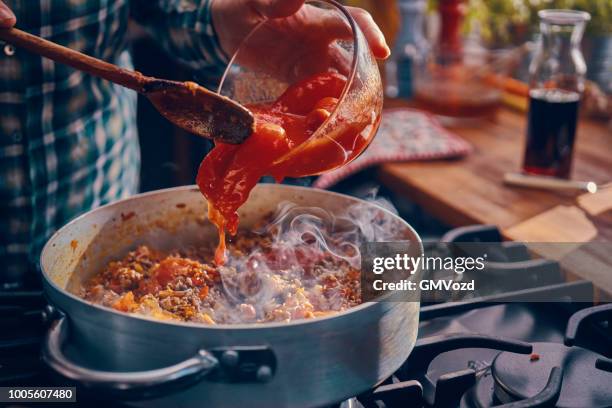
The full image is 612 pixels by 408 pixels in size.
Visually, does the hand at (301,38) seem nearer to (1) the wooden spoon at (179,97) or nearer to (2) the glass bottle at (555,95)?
(1) the wooden spoon at (179,97)

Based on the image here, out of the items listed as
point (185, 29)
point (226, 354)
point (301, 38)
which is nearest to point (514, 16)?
point (185, 29)

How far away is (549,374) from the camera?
3.12 feet

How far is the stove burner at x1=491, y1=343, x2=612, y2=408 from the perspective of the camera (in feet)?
3.02

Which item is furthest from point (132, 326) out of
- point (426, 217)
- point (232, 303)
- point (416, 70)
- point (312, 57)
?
point (416, 70)

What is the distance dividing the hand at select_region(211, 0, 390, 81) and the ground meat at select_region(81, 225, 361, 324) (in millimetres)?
314

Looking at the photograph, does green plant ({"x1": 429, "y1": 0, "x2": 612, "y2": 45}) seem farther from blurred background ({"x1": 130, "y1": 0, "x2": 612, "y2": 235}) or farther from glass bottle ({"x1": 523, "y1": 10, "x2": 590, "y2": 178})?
glass bottle ({"x1": 523, "y1": 10, "x2": 590, "y2": 178})

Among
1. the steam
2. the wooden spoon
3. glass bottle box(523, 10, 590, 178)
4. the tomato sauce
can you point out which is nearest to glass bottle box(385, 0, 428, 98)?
glass bottle box(523, 10, 590, 178)

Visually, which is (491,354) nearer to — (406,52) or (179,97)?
(179,97)

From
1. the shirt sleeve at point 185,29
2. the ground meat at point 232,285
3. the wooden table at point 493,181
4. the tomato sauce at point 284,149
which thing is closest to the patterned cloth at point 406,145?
the wooden table at point 493,181

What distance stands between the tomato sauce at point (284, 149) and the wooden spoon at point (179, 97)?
0.03 metres

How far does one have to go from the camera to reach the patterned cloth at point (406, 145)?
5.97ft

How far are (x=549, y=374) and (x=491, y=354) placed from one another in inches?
5.7

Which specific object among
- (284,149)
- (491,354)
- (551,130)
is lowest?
(491,354)

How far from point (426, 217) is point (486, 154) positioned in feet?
0.79
